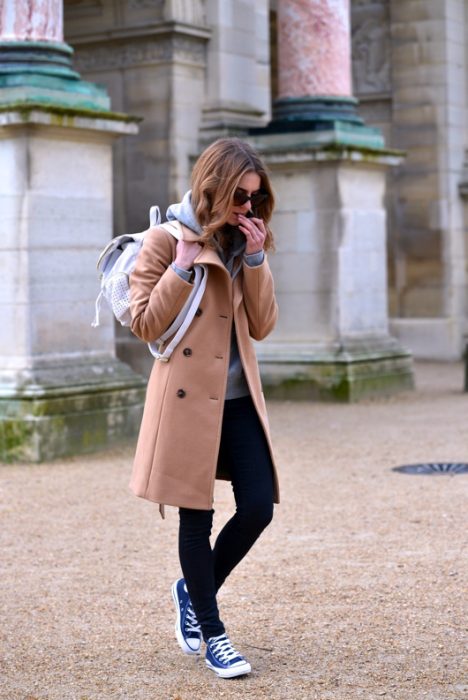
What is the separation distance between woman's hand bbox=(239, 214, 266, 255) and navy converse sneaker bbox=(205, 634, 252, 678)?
3.98ft

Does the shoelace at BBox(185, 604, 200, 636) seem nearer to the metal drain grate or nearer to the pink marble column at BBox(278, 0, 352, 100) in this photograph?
the metal drain grate

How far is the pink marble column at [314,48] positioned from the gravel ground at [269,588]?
5104mm

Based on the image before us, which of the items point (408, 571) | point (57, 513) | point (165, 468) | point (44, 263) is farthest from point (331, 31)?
point (165, 468)

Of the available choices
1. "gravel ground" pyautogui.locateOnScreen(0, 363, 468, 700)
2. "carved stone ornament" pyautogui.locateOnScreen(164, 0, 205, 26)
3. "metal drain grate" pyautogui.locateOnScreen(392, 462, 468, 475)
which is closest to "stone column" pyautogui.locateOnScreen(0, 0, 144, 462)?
"gravel ground" pyautogui.locateOnScreen(0, 363, 468, 700)

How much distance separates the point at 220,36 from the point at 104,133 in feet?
14.6

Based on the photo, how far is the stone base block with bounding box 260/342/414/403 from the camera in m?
13.1

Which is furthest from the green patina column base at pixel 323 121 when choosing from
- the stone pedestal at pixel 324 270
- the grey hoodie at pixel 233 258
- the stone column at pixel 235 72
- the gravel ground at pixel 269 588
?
the grey hoodie at pixel 233 258

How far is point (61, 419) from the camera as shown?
952 cm

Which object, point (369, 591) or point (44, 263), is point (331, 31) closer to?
point (44, 263)

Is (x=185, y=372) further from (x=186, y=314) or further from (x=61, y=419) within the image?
(x=61, y=419)

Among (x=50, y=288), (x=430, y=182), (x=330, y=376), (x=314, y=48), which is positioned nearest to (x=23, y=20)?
(x=50, y=288)

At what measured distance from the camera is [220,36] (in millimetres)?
14102

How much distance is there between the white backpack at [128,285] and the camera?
4.45m

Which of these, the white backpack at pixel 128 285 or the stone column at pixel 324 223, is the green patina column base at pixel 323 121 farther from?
the white backpack at pixel 128 285
